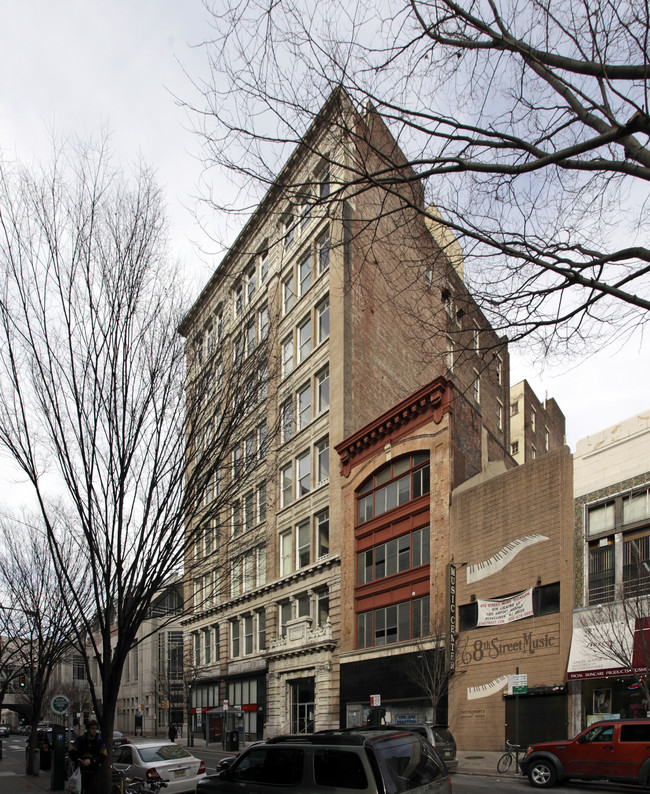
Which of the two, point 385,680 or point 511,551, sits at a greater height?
point 511,551

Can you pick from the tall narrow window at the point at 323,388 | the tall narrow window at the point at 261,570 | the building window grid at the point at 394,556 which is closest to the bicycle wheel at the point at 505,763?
the building window grid at the point at 394,556

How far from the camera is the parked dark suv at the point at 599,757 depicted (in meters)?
15.8

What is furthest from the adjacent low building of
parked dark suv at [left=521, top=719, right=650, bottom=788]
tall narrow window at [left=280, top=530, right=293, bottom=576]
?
tall narrow window at [left=280, top=530, right=293, bottom=576]

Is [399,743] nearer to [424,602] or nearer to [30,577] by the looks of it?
[424,602]

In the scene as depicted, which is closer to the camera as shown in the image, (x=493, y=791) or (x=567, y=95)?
(x=567, y=95)

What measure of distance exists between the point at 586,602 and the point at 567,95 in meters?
21.0

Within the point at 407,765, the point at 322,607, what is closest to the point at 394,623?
the point at 322,607

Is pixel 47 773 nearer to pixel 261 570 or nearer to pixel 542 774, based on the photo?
pixel 261 570

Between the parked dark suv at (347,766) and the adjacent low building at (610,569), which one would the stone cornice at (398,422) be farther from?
the parked dark suv at (347,766)

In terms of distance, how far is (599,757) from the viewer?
53.7 feet

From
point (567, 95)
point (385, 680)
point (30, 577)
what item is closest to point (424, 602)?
point (385, 680)

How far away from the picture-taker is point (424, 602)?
101 feet

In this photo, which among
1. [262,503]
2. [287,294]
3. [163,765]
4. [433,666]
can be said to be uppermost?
[287,294]

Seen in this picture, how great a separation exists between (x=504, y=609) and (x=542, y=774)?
1012 cm
